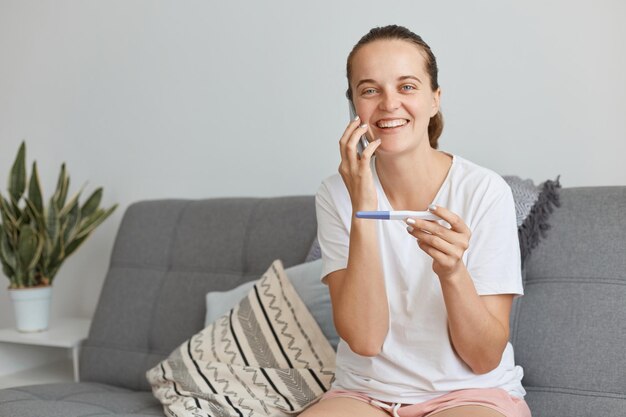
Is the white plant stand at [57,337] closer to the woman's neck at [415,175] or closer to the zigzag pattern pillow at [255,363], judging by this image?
the zigzag pattern pillow at [255,363]

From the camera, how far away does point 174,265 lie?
8.36 ft

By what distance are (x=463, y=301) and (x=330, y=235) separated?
369 mm

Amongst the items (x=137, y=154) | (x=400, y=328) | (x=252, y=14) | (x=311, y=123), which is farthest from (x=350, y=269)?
(x=137, y=154)

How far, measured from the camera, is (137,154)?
3.06 metres

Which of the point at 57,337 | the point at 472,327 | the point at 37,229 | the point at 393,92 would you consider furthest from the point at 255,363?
the point at 37,229

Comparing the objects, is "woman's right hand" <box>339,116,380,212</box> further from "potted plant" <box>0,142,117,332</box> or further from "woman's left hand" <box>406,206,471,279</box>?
"potted plant" <box>0,142,117,332</box>

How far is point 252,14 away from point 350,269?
4.73 feet

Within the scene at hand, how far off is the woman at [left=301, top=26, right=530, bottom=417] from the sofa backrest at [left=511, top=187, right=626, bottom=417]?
0.23 metres

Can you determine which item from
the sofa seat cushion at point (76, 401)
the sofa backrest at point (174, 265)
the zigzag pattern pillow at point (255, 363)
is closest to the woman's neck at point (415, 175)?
the zigzag pattern pillow at point (255, 363)

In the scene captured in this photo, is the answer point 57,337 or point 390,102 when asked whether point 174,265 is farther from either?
point 390,102

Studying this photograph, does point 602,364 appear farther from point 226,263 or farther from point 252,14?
point 252,14

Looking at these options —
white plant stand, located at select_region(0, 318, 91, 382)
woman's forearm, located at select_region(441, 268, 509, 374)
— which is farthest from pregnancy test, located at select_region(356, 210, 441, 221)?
white plant stand, located at select_region(0, 318, 91, 382)

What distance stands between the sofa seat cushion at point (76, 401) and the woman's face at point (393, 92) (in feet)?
3.20

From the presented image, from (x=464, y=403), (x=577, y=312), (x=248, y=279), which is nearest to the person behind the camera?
(x=464, y=403)
